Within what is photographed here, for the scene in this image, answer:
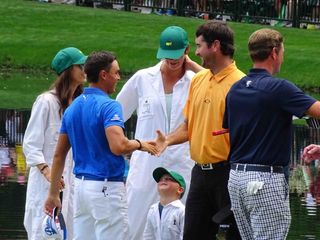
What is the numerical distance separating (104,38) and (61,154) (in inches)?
1009

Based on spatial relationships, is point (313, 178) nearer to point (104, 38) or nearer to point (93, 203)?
point (93, 203)

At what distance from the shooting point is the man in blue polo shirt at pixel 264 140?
283 inches

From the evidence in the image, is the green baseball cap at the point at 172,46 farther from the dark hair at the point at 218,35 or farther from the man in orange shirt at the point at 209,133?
the dark hair at the point at 218,35

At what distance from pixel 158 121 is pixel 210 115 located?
0.98 m

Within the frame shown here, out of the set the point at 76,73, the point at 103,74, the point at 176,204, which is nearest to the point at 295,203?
the point at 176,204

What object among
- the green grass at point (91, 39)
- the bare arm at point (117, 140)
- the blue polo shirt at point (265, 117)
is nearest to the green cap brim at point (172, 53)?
the bare arm at point (117, 140)

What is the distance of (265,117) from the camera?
7.24m

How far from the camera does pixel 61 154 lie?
8023mm

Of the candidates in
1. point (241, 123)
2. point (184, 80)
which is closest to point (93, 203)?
point (241, 123)

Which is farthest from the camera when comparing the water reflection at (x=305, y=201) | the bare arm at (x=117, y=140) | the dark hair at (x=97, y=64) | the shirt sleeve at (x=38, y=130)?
the water reflection at (x=305, y=201)

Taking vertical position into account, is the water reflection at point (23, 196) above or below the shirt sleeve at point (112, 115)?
below

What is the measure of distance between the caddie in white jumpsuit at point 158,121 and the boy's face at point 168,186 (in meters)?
0.16

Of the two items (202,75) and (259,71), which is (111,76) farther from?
(259,71)

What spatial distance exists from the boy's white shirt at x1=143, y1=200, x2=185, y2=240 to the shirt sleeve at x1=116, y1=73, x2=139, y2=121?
0.80 m
